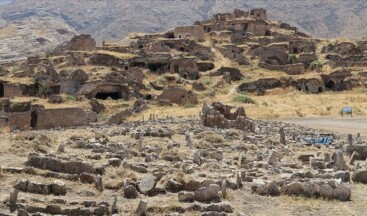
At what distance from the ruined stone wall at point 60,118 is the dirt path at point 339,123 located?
567 inches

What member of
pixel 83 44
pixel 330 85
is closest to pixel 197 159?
pixel 330 85

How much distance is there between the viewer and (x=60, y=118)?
3512 cm

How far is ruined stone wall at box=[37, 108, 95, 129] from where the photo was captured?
34.7 metres

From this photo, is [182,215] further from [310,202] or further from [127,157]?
[127,157]

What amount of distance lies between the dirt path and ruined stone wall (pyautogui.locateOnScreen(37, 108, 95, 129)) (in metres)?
14.4

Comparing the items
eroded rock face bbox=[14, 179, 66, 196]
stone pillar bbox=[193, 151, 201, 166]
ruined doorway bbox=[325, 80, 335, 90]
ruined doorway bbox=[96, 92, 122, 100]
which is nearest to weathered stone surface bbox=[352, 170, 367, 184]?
stone pillar bbox=[193, 151, 201, 166]

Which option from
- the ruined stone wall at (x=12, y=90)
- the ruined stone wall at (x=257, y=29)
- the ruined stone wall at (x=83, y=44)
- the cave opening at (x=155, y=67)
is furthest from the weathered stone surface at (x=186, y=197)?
the ruined stone wall at (x=257, y=29)

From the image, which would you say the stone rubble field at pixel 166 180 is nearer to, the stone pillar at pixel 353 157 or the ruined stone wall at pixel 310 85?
the stone pillar at pixel 353 157

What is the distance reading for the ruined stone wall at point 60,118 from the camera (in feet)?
114

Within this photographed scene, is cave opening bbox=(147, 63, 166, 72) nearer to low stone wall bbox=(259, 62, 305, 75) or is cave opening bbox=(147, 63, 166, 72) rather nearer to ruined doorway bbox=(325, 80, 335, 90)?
low stone wall bbox=(259, 62, 305, 75)

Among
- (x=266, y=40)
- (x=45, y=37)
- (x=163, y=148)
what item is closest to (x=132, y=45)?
(x=266, y=40)

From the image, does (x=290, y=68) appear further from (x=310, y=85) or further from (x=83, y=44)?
(x=83, y=44)

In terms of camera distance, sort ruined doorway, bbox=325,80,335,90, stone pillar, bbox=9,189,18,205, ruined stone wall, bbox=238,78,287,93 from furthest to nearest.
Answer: ruined doorway, bbox=325,80,335,90 → ruined stone wall, bbox=238,78,287,93 → stone pillar, bbox=9,189,18,205

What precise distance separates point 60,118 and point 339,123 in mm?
18351
